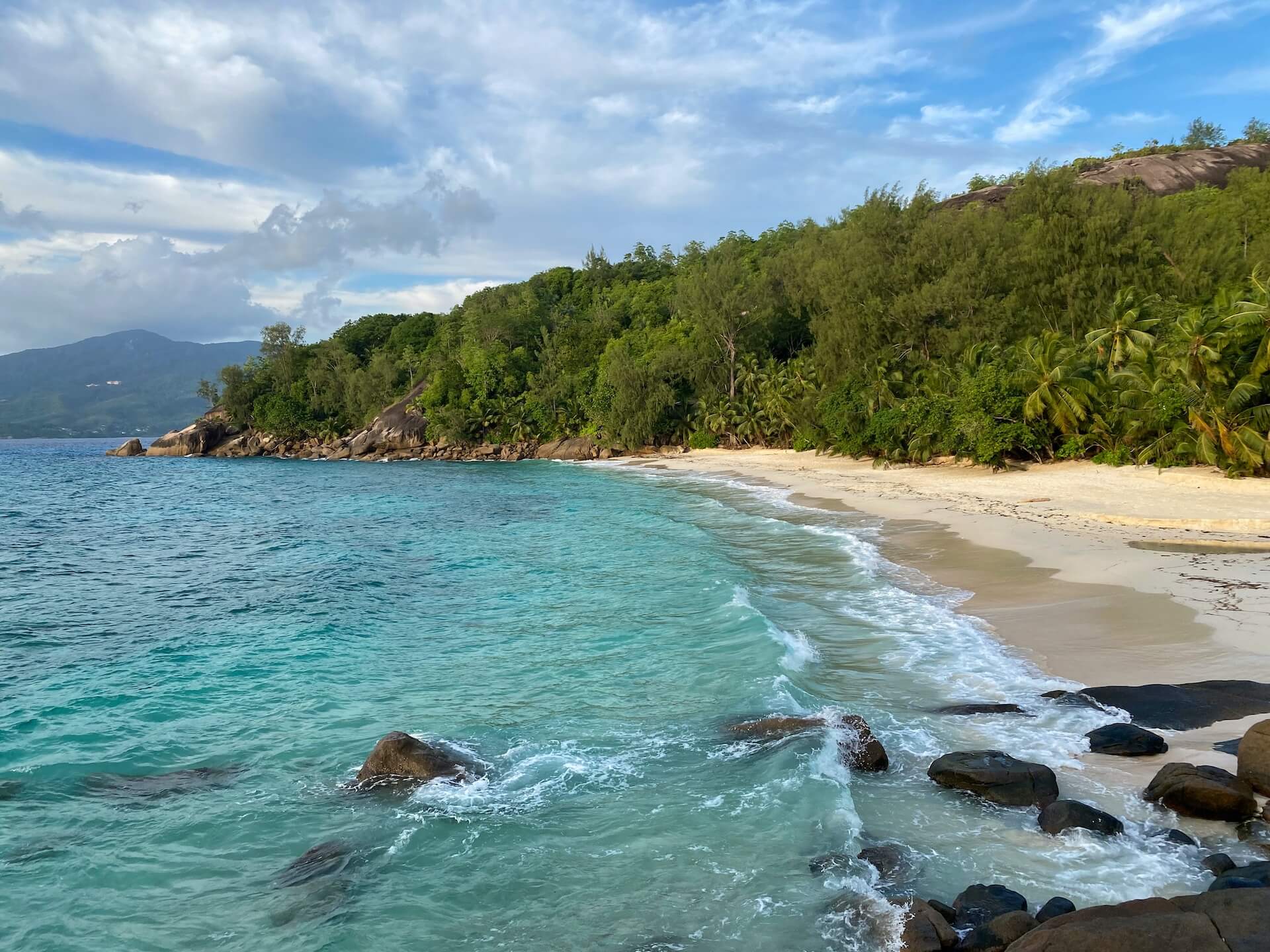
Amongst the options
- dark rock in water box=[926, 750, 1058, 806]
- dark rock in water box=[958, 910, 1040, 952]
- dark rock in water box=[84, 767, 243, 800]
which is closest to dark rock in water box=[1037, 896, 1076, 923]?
dark rock in water box=[958, 910, 1040, 952]

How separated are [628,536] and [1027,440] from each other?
21.5m

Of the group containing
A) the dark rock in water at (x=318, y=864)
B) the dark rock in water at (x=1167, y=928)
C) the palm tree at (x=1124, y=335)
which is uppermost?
the palm tree at (x=1124, y=335)

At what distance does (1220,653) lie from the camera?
1135cm

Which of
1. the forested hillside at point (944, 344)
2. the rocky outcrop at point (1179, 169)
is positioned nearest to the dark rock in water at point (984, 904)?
the forested hillside at point (944, 344)

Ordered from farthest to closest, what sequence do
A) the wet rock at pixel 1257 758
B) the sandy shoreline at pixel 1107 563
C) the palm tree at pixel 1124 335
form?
the palm tree at pixel 1124 335 < the sandy shoreline at pixel 1107 563 < the wet rock at pixel 1257 758

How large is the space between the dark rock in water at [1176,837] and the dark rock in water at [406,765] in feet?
24.3

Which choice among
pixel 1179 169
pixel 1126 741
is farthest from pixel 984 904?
pixel 1179 169

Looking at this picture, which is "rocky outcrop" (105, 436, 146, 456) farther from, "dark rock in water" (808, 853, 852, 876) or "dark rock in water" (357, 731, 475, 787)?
"dark rock in water" (808, 853, 852, 876)

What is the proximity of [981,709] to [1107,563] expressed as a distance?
9631 mm

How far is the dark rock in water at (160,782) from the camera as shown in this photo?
946 cm

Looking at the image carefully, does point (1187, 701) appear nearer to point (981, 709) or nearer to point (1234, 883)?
point (981, 709)

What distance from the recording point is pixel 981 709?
10.2m

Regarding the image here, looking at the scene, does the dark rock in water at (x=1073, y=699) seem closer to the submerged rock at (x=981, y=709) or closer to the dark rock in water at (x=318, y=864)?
the submerged rock at (x=981, y=709)

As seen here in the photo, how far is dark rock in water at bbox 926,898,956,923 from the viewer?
5965 millimetres
